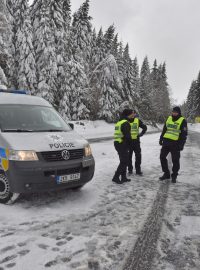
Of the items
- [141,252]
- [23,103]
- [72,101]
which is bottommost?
[141,252]

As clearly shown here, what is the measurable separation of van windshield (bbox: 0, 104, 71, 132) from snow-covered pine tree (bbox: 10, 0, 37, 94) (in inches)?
965

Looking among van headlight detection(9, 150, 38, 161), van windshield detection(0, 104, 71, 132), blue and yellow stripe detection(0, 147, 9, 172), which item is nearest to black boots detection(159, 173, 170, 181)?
van windshield detection(0, 104, 71, 132)

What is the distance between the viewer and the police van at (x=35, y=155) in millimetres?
4602

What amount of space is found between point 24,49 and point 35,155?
1061 inches

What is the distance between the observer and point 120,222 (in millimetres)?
4371

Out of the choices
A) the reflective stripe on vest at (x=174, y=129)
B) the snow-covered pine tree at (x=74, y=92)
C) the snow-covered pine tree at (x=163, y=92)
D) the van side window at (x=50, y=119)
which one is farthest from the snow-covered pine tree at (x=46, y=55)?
the snow-covered pine tree at (x=163, y=92)

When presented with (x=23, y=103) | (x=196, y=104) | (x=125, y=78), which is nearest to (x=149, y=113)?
(x=125, y=78)

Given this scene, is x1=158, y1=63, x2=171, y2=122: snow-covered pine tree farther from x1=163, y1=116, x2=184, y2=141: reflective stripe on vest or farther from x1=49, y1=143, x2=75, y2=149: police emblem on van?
x1=49, y1=143, x2=75, y2=149: police emblem on van

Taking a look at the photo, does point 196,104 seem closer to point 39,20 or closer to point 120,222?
point 39,20

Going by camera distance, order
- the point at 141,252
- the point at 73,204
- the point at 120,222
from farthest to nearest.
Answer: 1. the point at 73,204
2. the point at 120,222
3. the point at 141,252

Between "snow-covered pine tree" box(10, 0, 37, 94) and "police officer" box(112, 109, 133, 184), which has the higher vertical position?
"snow-covered pine tree" box(10, 0, 37, 94)

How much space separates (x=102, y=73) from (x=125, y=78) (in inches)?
273

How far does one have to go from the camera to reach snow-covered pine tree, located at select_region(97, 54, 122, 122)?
119 feet

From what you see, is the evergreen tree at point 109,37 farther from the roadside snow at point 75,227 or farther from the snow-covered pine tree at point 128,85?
the roadside snow at point 75,227
